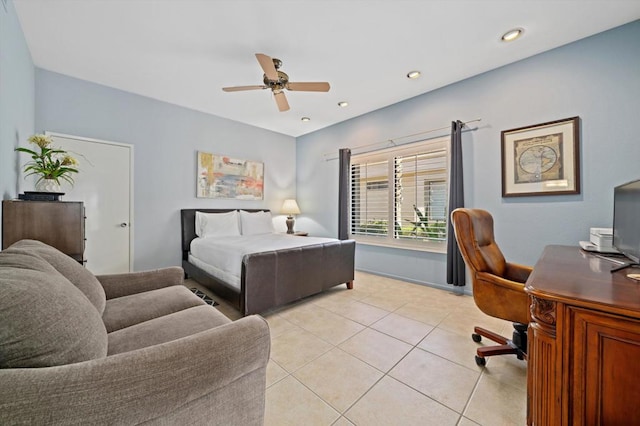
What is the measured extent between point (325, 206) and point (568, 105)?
3.58 metres

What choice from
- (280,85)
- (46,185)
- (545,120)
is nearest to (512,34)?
(545,120)

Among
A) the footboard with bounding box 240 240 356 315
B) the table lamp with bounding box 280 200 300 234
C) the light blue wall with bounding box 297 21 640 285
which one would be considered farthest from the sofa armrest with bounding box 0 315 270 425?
the table lamp with bounding box 280 200 300 234

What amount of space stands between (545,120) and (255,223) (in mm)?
4111

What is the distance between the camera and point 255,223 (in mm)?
4348

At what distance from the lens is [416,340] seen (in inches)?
81.4

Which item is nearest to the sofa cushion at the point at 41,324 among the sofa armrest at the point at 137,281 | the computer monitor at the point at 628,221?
the sofa armrest at the point at 137,281

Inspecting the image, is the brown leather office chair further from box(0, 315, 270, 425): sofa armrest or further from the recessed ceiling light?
the recessed ceiling light

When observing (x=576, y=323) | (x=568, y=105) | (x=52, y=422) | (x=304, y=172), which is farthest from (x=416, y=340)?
(x=304, y=172)

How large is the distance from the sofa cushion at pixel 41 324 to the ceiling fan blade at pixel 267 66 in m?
2.11

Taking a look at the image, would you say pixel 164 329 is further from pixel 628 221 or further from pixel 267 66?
pixel 628 221

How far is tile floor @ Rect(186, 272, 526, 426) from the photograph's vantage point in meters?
1.34

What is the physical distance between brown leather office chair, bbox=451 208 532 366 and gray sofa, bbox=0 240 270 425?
1.53 m

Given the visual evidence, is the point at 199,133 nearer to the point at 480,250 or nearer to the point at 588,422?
the point at 480,250

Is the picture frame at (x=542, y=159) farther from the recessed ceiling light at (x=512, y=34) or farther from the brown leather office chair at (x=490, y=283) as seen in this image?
the brown leather office chair at (x=490, y=283)
